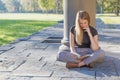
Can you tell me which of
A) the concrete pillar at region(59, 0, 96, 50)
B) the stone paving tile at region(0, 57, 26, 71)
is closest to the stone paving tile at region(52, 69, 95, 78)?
the stone paving tile at region(0, 57, 26, 71)

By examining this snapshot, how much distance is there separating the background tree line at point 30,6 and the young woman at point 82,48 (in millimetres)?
54522

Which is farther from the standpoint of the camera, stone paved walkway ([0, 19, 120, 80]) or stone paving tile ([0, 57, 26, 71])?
stone paving tile ([0, 57, 26, 71])

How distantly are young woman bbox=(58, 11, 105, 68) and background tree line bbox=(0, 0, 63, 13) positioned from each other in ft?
179

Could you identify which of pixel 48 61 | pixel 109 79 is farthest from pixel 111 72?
pixel 48 61

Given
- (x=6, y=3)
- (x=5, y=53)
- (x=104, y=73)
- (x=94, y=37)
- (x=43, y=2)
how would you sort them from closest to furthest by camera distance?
(x=104, y=73) < (x=94, y=37) < (x=5, y=53) < (x=43, y=2) < (x=6, y=3)

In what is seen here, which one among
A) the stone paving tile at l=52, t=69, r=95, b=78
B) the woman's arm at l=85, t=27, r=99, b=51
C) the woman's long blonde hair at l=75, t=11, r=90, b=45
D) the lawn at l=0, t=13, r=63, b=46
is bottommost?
the lawn at l=0, t=13, r=63, b=46

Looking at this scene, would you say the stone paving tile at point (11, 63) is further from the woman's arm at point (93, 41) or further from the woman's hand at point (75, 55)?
the woman's arm at point (93, 41)

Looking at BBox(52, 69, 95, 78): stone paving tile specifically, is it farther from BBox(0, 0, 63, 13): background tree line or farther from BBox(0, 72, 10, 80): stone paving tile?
BBox(0, 0, 63, 13): background tree line

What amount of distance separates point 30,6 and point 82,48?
2814 inches

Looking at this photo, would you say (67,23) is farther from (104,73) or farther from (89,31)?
(104,73)

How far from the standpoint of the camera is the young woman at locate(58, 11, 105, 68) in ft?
20.7

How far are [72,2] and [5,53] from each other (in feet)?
→ 6.94

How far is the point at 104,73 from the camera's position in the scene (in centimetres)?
602

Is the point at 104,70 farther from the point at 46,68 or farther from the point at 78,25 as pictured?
the point at 46,68
